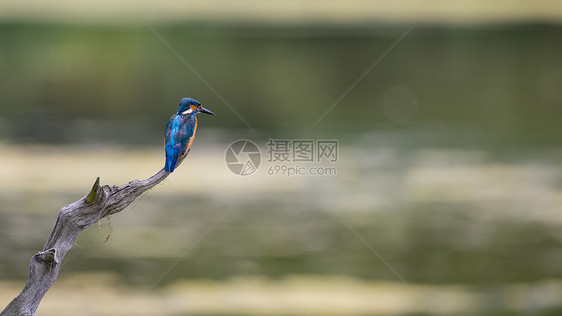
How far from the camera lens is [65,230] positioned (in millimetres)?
2121

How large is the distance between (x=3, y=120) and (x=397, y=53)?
7.42 meters

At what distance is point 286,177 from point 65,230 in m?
8.01

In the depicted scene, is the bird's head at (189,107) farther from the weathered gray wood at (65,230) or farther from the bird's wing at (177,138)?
the weathered gray wood at (65,230)

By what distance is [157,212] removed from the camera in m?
9.12

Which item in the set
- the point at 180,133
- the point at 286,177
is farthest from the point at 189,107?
the point at 286,177

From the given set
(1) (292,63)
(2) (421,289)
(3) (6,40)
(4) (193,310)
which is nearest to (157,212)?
(4) (193,310)

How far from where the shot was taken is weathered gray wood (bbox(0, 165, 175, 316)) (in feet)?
6.88

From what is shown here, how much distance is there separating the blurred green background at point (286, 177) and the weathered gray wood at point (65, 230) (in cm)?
513

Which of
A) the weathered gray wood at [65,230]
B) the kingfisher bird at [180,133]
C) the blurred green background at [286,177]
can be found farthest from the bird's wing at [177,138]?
the blurred green background at [286,177]

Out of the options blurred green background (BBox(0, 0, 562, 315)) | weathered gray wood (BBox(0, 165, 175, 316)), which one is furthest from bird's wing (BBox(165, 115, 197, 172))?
blurred green background (BBox(0, 0, 562, 315))

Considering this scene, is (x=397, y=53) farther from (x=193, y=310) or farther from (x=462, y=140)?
(x=193, y=310)

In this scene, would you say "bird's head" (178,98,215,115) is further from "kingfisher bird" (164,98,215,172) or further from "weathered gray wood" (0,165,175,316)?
"weathered gray wood" (0,165,175,316)

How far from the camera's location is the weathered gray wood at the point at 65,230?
2.10 metres

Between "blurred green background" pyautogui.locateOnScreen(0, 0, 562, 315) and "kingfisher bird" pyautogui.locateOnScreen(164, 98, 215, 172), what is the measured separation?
186 inches
